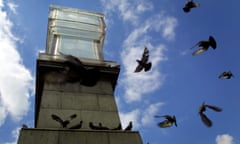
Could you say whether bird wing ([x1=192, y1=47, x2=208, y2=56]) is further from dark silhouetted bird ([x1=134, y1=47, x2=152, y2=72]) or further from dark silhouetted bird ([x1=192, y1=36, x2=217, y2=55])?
dark silhouetted bird ([x1=134, y1=47, x2=152, y2=72])

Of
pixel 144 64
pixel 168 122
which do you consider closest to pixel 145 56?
pixel 144 64

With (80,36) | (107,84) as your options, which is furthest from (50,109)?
(80,36)

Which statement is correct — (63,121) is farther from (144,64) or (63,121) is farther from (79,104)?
(144,64)

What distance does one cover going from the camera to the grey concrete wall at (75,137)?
7.91 meters

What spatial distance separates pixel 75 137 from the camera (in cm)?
829

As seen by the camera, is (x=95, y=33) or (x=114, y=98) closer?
(x=114, y=98)

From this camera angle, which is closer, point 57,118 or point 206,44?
point 57,118

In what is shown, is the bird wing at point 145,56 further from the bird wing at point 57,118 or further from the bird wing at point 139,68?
the bird wing at point 57,118

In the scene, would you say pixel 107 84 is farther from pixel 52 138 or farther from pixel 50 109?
pixel 52 138

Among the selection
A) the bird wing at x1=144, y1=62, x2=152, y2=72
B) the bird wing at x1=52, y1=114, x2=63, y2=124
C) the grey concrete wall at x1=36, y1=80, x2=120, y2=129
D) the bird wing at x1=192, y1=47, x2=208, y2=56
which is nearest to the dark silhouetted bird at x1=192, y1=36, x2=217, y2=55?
the bird wing at x1=192, y1=47, x2=208, y2=56

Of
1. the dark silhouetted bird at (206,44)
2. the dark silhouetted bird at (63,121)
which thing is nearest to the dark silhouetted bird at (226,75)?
the dark silhouetted bird at (206,44)

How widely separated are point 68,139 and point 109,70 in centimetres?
402

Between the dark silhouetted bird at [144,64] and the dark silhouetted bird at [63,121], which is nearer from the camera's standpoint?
the dark silhouetted bird at [63,121]

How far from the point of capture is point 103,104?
1033cm
